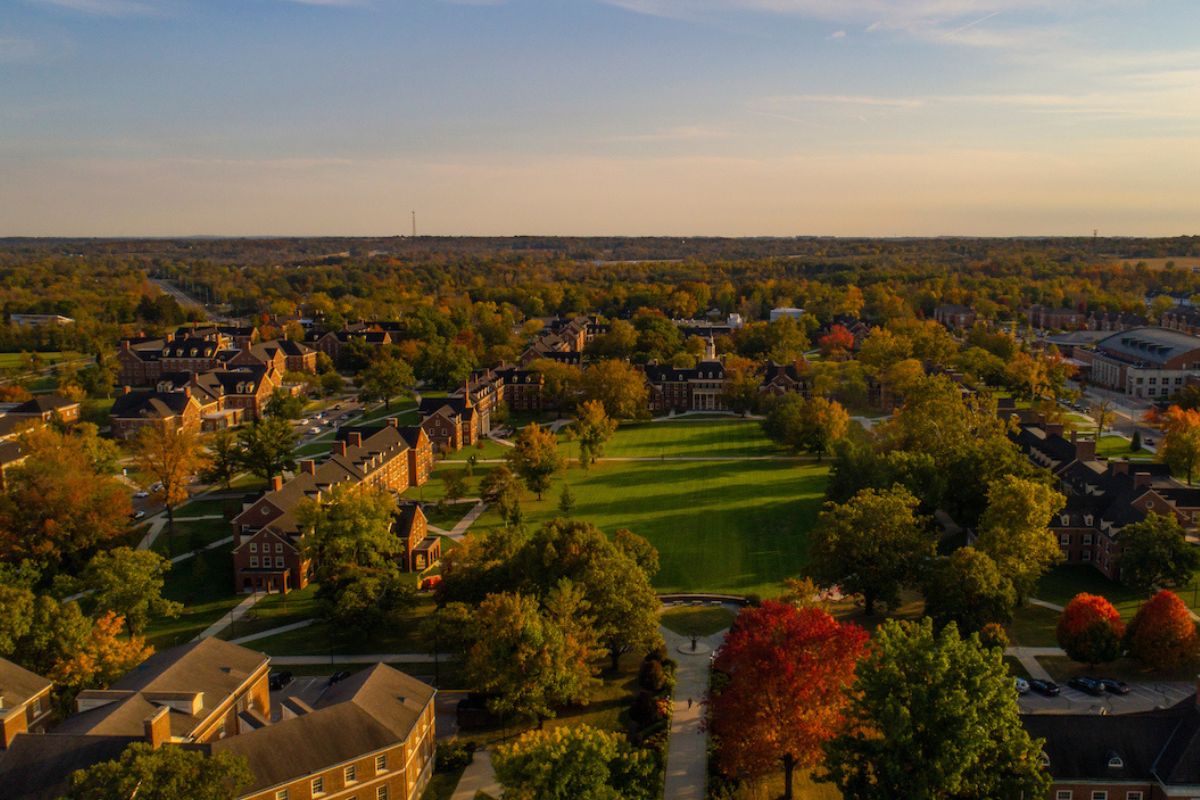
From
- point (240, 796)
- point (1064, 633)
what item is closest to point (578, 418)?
point (1064, 633)

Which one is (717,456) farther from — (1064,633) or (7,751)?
(7,751)

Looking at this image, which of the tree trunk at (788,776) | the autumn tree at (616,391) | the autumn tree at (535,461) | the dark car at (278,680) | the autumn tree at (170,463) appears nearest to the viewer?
the tree trunk at (788,776)

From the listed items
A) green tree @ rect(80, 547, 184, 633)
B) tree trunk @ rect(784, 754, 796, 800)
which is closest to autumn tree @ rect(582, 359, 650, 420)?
green tree @ rect(80, 547, 184, 633)

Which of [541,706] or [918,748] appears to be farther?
[541,706]

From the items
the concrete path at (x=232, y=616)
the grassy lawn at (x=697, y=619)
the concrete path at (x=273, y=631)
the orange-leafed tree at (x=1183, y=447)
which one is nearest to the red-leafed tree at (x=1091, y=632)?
the grassy lawn at (x=697, y=619)

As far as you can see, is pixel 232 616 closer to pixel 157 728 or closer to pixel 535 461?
pixel 157 728

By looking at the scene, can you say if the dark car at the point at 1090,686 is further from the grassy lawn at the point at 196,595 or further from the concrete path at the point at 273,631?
the grassy lawn at the point at 196,595
